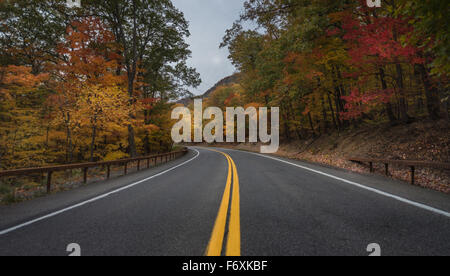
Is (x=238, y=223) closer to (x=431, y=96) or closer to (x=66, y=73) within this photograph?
(x=431, y=96)

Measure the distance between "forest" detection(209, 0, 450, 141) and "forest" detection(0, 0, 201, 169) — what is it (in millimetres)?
8245

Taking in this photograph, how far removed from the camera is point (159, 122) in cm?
2059

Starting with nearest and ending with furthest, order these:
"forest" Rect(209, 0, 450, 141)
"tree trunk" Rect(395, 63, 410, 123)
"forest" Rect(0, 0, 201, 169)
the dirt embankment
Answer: "forest" Rect(209, 0, 450, 141), the dirt embankment, "tree trunk" Rect(395, 63, 410, 123), "forest" Rect(0, 0, 201, 169)

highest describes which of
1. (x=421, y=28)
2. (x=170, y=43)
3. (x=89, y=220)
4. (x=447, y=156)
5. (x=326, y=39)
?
(x=170, y=43)

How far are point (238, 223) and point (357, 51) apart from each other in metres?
9.29

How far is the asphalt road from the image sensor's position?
85.6 inches

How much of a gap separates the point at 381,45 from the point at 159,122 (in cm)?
1920

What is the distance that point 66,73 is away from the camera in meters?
12.3

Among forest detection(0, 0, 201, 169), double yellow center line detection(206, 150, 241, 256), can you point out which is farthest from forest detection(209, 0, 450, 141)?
forest detection(0, 0, 201, 169)

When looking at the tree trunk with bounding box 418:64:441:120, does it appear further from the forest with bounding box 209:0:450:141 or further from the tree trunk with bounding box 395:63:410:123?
the tree trunk with bounding box 395:63:410:123

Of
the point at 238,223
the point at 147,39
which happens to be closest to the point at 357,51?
the point at 238,223
